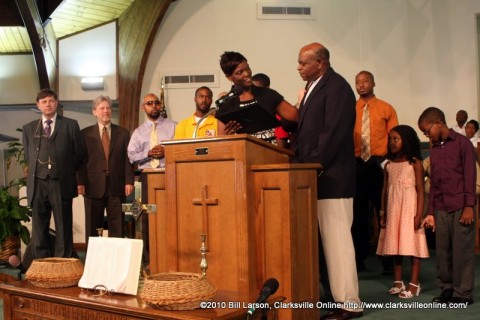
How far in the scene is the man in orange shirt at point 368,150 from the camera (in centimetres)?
543

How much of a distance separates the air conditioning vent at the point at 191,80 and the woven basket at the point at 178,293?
685 centimetres

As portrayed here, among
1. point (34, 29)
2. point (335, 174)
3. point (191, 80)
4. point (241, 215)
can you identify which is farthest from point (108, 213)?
point (191, 80)

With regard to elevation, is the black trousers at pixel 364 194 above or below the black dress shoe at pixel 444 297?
above

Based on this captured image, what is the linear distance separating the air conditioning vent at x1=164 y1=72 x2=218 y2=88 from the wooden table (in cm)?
619

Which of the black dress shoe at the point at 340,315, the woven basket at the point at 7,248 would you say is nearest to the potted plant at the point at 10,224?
the woven basket at the point at 7,248

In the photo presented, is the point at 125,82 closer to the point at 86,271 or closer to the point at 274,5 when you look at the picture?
the point at 274,5

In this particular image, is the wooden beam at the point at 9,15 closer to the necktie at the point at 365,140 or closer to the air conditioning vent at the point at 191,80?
the air conditioning vent at the point at 191,80

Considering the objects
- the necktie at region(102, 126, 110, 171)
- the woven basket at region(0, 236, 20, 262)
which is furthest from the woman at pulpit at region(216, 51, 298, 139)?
the woven basket at region(0, 236, 20, 262)

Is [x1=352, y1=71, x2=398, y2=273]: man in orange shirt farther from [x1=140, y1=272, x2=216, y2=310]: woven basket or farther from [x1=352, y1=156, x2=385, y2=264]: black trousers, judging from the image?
[x1=140, y1=272, x2=216, y2=310]: woven basket

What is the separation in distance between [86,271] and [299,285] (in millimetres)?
1121

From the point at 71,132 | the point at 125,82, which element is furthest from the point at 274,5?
the point at 71,132

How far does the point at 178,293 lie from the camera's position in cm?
277

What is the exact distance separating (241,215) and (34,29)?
20.8 feet

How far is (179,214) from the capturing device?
327 centimetres
